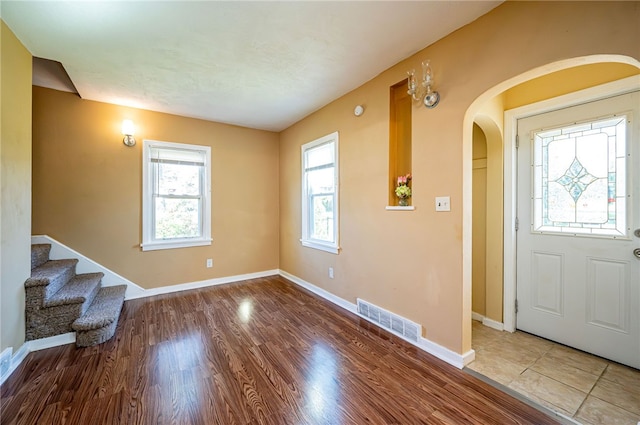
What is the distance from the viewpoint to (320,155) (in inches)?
147

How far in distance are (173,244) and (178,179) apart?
98 centimetres

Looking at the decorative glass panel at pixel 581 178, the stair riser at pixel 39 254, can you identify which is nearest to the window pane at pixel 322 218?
the decorative glass panel at pixel 581 178

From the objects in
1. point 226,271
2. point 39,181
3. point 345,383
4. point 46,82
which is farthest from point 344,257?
point 46,82

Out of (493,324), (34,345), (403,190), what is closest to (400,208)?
(403,190)

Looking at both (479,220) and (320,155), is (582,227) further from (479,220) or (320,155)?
(320,155)

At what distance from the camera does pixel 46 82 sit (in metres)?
3.00

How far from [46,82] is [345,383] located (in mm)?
4552

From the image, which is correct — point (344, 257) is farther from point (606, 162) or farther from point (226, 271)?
point (606, 162)

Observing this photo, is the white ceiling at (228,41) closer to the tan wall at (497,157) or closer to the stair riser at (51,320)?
the tan wall at (497,157)

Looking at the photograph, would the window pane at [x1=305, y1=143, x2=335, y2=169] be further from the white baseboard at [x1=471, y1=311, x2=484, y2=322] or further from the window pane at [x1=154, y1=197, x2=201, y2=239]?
the white baseboard at [x1=471, y1=311, x2=484, y2=322]

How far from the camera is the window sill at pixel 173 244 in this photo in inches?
141

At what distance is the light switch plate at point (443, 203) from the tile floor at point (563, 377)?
1251mm

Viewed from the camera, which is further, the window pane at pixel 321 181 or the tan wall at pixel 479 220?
the window pane at pixel 321 181

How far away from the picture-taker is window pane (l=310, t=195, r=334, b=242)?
3.58 m
